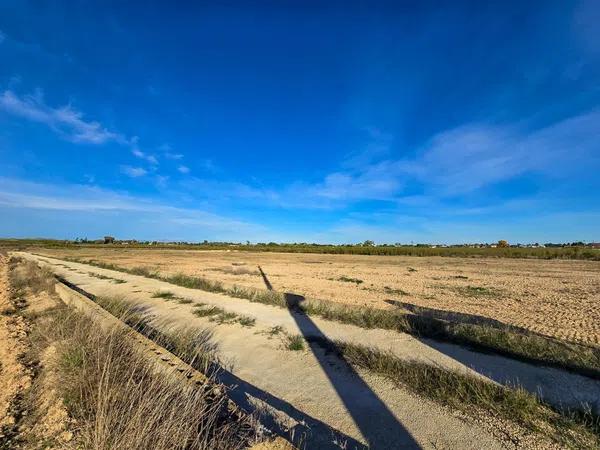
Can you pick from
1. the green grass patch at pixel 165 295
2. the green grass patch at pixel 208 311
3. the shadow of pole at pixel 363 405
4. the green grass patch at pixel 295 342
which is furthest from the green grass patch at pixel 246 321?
the green grass patch at pixel 165 295


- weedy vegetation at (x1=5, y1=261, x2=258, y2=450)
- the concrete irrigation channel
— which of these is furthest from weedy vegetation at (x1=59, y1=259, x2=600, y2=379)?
weedy vegetation at (x1=5, y1=261, x2=258, y2=450)

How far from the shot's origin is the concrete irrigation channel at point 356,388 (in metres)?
3.86

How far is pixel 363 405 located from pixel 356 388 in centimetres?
53

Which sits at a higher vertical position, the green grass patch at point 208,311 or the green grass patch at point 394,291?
the green grass patch at point 394,291

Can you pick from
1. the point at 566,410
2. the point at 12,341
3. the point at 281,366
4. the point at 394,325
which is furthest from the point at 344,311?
the point at 12,341

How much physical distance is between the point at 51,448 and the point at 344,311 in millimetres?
7751

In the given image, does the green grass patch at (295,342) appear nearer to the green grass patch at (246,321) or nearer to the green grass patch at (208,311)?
the green grass patch at (246,321)

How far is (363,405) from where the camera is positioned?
4586mm

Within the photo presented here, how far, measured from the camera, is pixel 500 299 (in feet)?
50.6

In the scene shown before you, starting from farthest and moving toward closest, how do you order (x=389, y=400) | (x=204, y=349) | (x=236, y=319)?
1. (x=236, y=319)
2. (x=204, y=349)
3. (x=389, y=400)

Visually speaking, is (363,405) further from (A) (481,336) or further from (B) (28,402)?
(B) (28,402)

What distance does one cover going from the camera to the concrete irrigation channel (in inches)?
152

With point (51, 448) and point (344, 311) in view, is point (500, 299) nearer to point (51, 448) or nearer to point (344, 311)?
point (344, 311)

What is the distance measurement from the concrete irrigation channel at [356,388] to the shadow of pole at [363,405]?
13mm
